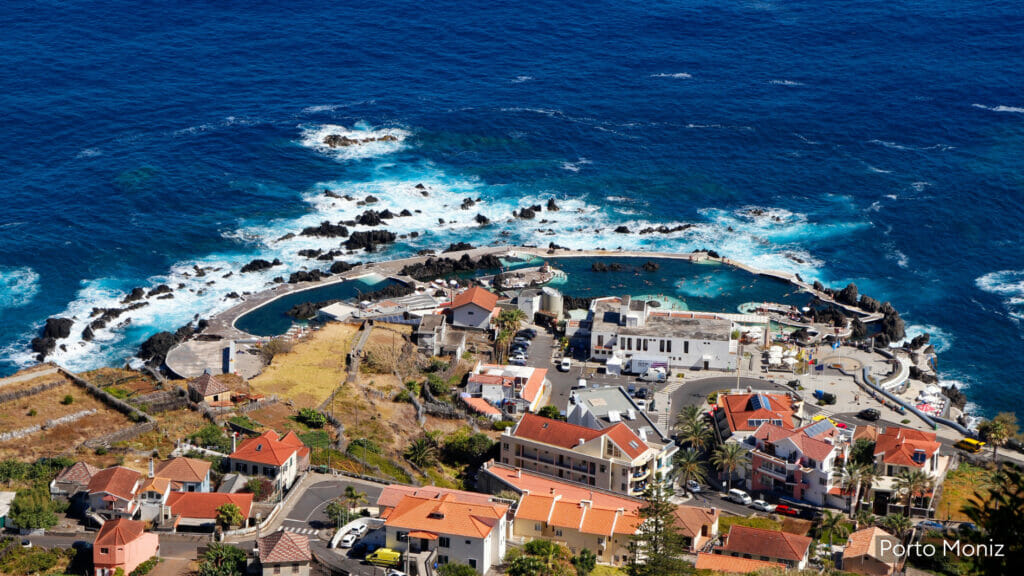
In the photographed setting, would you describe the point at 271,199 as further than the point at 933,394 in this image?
Yes

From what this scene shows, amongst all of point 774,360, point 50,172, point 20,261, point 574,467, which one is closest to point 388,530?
point 574,467

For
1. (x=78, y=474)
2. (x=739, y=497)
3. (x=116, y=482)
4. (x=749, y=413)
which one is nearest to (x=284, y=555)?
(x=116, y=482)

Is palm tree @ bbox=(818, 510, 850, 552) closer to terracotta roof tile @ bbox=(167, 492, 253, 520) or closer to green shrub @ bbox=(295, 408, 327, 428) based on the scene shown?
green shrub @ bbox=(295, 408, 327, 428)

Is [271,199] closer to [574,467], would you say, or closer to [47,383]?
[47,383]

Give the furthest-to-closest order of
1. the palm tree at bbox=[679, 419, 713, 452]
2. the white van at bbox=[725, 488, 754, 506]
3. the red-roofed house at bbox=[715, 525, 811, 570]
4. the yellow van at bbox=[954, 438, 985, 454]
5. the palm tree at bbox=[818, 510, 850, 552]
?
the yellow van at bbox=[954, 438, 985, 454], the palm tree at bbox=[679, 419, 713, 452], the white van at bbox=[725, 488, 754, 506], the palm tree at bbox=[818, 510, 850, 552], the red-roofed house at bbox=[715, 525, 811, 570]

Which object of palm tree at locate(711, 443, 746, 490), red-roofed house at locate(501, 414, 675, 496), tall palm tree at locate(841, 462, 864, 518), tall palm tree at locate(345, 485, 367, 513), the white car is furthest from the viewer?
palm tree at locate(711, 443, 746, 490)

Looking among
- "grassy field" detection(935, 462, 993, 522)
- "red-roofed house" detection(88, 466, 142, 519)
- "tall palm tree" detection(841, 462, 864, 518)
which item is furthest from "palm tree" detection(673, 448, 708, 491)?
"red-roofed house" detection(88, 466, 142, 519)
